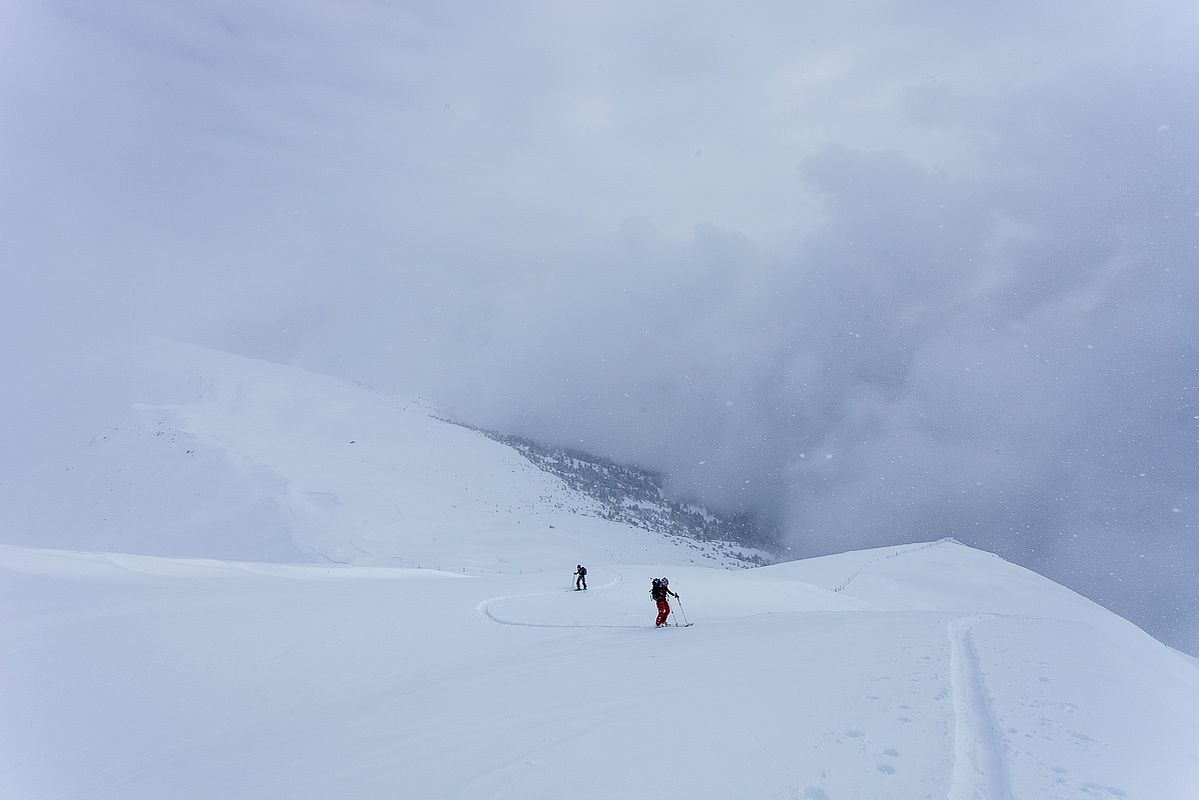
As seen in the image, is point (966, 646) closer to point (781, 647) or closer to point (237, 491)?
point (781, 647)

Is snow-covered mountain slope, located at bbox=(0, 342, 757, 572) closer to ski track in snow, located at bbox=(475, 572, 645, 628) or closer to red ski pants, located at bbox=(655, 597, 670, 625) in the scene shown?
ski track in snow, located at bbox=(475, 572, 645, 628)

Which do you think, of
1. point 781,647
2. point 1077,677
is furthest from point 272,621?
point 1077,677

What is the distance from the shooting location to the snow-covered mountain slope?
30.8 m

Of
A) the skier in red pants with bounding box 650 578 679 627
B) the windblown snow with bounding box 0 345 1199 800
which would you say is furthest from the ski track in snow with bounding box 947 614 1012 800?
the skier in red pants with bounding box 650 578 679 627

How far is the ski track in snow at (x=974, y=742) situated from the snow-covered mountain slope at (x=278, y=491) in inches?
1014

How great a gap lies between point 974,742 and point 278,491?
36.6m

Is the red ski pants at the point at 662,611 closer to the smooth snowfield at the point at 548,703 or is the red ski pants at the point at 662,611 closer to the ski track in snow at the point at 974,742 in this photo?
the smooth snowfield at the point at 548,703

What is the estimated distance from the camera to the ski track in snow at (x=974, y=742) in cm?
519

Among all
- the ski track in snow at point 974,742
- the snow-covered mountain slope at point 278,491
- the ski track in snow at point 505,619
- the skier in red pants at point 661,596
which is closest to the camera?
the ski track in snow at point 974,742

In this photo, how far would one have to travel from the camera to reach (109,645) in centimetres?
1105

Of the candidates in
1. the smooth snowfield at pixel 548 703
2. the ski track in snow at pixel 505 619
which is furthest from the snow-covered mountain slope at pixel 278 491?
the smooth snowfield at pixel 548 703

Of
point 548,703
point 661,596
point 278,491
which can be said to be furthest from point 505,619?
point 278,491

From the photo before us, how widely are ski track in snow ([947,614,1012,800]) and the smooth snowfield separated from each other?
34 mm

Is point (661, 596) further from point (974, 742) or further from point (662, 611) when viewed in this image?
point (974, 742)
